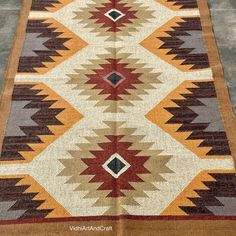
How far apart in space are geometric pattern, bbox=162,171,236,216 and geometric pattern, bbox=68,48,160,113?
468mm

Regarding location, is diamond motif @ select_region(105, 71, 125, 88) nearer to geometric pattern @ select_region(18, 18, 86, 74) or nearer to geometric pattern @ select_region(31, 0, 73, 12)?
geometric pattern @ select_region(18, 18, 86, 74)

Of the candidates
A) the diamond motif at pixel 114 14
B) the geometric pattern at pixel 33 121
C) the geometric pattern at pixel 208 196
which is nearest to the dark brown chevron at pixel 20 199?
the geometric pattern at pixel 33 121

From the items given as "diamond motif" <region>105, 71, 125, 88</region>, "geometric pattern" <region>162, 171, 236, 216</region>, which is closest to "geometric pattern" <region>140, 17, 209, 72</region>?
"diamond motif" <region>105, 71, 125, 88</region>

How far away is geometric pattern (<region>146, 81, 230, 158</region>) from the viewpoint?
1956mm

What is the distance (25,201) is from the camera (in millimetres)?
1782

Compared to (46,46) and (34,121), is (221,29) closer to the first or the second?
(46,46)

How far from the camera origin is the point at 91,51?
7.75ft

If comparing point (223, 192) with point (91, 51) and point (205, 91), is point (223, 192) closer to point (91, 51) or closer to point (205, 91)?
point (205, 91)

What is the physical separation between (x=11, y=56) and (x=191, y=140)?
0.93 metres

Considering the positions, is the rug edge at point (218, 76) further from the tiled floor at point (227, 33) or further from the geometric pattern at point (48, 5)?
the geometric pattern at point (48, 5)

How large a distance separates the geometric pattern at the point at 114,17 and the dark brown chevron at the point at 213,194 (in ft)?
2.98

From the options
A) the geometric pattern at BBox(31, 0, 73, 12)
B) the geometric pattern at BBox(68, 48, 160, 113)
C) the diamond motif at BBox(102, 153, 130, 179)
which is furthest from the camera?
the geometric pattern at BBox(31, 0, 73, 12)

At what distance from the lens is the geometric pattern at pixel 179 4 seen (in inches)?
103

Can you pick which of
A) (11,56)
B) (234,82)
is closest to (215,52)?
(234,82)
